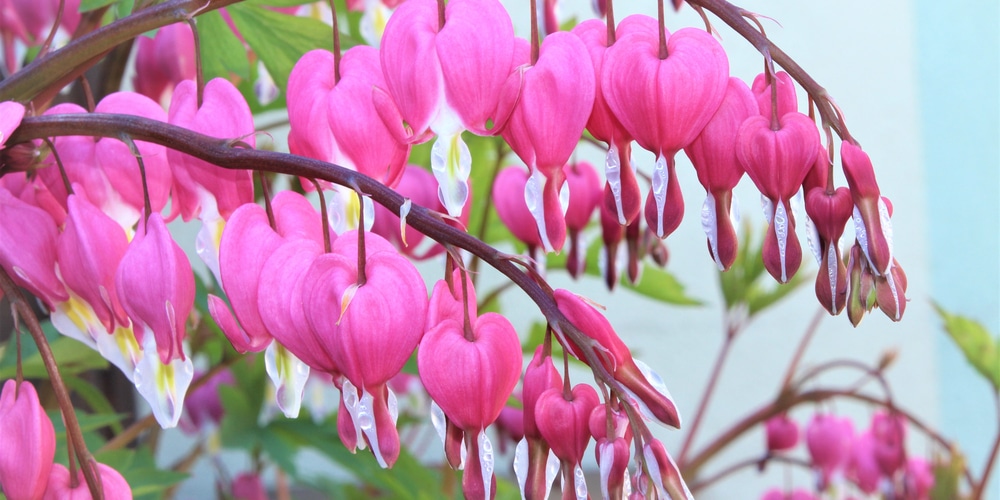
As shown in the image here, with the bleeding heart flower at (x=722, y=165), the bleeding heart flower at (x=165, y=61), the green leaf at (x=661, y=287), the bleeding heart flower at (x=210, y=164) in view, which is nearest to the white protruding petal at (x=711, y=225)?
the bleeding heart flower at (x=722, y=165)

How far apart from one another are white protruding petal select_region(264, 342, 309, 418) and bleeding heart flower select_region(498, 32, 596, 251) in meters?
0.13

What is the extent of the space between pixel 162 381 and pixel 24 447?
0.20ft

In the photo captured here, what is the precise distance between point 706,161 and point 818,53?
6.06ft

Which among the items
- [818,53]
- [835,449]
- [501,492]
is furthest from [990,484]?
[501,492]

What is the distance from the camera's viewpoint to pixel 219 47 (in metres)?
0.58

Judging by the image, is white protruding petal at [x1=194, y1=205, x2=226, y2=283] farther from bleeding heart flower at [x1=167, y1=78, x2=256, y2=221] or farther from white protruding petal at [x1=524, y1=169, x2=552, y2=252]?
white protruding petal at [x1=524, y1=169, x2=552, y2=252]

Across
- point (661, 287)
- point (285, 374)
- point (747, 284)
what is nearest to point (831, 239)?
point (285, 374)

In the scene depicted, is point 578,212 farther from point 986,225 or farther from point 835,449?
point 986,225

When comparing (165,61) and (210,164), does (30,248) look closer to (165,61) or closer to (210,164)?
(210,164)

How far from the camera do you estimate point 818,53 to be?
6.71 ft

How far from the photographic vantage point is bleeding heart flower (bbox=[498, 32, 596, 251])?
0.35 meters

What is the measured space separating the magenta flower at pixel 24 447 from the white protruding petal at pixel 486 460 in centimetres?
20

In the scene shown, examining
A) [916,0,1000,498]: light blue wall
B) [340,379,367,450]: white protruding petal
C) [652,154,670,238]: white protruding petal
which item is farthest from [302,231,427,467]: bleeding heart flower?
[916,0,1000,498]: light blue wall

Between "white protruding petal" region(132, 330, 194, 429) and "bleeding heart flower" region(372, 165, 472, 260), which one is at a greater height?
"white protruding petal" region(132, 330, 194, 429)
